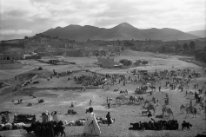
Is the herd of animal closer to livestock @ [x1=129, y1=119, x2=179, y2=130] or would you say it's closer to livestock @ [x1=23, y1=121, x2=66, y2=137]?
livestock @ [x1=129, y1=119, x2=179, y2=130]

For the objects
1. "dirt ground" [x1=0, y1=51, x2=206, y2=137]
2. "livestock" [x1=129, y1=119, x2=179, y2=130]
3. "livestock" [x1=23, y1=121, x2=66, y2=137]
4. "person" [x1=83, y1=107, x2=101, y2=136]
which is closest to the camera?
"livestock" [x1=23, y1=121, x2=66, y2=137]

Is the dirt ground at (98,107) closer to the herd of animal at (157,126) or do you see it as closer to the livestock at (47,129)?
the herd of animal at (157,126)

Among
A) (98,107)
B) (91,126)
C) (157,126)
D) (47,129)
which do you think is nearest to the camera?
(47,129)

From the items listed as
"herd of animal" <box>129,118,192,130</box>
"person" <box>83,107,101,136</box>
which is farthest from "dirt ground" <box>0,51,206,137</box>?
"person" <box>83,107,101,136</box>

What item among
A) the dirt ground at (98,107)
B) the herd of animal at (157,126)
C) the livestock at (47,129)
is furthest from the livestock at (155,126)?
the livestock at (47,129)

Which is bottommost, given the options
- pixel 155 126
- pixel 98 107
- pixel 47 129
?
pixel 98 107

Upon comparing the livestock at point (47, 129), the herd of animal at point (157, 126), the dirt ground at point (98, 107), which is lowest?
the dirt ground at point (98, 107)

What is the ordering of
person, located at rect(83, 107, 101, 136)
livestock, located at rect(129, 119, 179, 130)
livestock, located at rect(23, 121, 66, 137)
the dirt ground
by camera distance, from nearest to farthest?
1. livestock, located at rect(23, 121, 66, 137)
2. person, located at rect(83, 107, 101, 136)
3. the dirt ground
4. livestock, located at rect(129, 119, 179, 130)

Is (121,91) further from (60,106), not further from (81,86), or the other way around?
(60,106)

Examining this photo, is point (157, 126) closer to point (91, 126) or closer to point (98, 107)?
point (91, 126)

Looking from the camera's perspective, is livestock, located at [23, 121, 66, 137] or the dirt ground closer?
livestock, located at [23, 121, 66, 137]

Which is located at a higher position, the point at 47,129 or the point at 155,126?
the point at 47,129

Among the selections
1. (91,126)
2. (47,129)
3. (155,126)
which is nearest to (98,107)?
(155,126)
